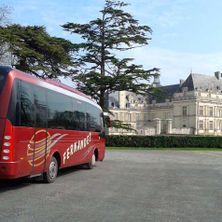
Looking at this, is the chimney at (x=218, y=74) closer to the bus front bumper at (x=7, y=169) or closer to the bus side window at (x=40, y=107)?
the bus side window at (x=40, y=107)

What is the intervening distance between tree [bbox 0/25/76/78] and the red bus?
66.2 ft

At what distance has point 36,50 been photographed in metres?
38.7

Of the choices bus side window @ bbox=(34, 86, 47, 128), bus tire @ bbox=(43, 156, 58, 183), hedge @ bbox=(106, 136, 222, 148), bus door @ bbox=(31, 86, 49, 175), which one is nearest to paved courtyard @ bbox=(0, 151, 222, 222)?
bus tire @ bbox=(43, 156, 58, 183)

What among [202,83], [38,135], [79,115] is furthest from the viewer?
[202,83]

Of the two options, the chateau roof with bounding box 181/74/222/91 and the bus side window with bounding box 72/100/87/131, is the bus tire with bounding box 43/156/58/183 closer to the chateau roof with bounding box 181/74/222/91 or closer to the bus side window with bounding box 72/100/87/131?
the bus side window with bounding box 72/100/87/131

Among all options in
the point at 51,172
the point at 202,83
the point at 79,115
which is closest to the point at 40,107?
the point at 51,172

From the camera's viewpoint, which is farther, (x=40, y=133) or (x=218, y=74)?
(x=218, y=74)

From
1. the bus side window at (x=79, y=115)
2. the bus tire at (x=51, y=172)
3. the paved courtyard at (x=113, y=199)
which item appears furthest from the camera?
the bus side window at (x=79, y=115)

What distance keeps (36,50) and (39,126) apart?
28.4 m

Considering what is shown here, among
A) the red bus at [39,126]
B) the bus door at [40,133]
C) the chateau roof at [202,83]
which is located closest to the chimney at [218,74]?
the chateau roof at [202,83]

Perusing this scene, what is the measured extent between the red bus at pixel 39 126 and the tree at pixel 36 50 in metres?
20.2

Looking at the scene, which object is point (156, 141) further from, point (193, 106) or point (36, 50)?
point (193, 106)

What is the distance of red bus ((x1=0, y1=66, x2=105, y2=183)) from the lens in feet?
32.6

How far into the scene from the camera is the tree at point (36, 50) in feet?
117
